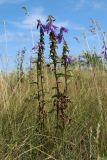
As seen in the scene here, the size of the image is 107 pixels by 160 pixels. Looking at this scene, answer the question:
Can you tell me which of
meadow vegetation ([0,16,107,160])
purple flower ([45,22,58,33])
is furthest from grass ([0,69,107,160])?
purple flower ([45,22,58,33])

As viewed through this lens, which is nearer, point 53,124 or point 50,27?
point 50,27

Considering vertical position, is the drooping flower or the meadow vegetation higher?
the drooping flower

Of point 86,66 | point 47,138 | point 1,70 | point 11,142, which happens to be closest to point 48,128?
point 47,138

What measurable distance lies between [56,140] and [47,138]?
0.39 ft

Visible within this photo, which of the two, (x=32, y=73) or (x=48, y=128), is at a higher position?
(x=32, y=73)

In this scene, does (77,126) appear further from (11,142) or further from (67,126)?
(11,142)

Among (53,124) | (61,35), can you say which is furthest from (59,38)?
(53,124)

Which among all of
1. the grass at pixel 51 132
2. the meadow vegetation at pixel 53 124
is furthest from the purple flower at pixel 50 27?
the grass at pixel 51 132

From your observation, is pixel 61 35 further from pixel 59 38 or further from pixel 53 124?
pixel 53 124

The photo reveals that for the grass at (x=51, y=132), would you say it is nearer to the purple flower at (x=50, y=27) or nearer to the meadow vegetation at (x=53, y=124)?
the meadow vegetation at (x=53, y=124)

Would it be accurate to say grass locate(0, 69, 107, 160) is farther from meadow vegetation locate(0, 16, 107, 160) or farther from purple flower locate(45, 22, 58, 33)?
purple flower locate(45, 22, 58, 33)

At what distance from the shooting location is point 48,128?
4.32 m

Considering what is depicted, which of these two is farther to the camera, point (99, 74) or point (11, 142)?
point (99, 74)

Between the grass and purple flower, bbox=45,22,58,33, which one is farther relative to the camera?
purple flower, bbox=45,22,58,33
